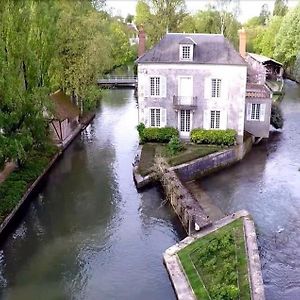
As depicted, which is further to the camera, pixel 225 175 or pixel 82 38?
pixel 82 38

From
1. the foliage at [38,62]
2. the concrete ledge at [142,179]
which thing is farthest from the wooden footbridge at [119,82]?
the concrete ledge at [142,179]

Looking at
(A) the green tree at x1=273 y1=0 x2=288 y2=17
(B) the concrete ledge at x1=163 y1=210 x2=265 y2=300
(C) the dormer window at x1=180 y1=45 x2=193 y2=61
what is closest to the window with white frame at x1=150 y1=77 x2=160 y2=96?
(C) the dormer window at x1=180 y1=45 x2=193 y2=61

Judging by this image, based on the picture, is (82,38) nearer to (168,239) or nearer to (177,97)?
(177,97)

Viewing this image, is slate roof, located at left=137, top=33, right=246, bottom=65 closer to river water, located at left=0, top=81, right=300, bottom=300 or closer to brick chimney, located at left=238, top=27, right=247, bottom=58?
brick chimney, located at left=238, top=27, right=247, bottom=58

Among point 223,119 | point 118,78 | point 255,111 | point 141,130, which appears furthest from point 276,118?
point 118,78

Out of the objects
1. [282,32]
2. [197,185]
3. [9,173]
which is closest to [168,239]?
[197,185]
